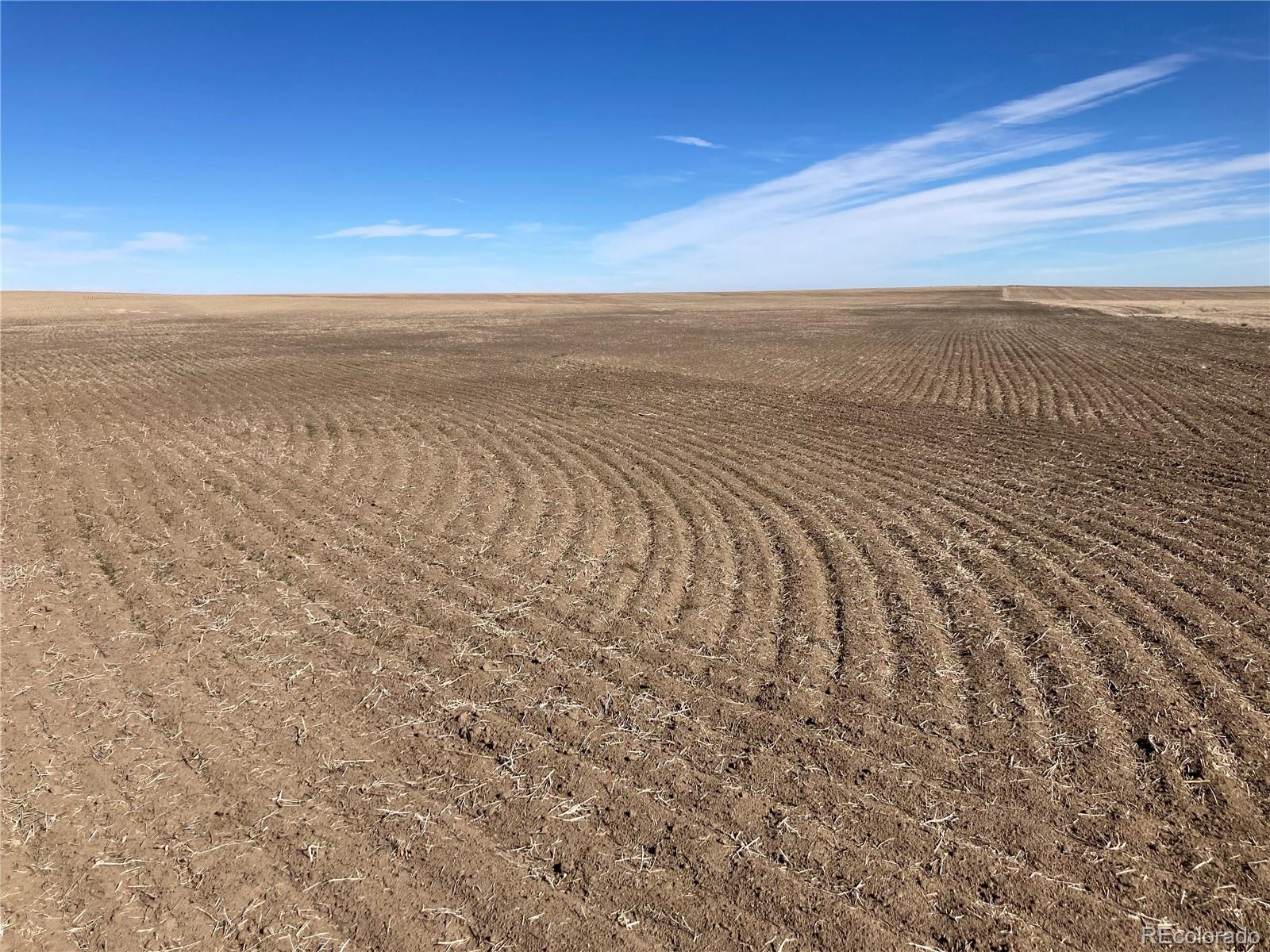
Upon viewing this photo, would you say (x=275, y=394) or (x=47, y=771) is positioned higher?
(x=275, y=394)

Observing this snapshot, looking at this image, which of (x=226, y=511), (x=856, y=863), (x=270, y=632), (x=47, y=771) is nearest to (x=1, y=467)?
(x=226, y=511)

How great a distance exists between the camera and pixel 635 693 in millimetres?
5016

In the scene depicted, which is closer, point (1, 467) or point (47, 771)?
point (47, 771)

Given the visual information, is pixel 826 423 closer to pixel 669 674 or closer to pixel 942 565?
pixel 942 565

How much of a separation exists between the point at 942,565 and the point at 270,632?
6474 mm

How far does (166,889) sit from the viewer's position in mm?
3449

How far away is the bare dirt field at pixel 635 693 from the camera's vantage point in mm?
3410

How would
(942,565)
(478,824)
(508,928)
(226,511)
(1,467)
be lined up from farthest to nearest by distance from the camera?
(1,467), (226,511), (942,565), (478,824), (508,928)

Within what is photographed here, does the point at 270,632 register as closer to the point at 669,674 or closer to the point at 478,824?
the point at 478,824

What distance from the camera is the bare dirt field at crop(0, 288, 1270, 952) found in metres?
3.41

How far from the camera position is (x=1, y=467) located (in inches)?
425

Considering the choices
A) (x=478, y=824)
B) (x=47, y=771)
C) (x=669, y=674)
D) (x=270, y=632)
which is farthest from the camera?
(x=270, y=632)

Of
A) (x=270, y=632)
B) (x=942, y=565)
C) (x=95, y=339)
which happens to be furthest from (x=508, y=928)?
(x=95, y=339)

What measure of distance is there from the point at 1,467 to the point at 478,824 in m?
11.7
